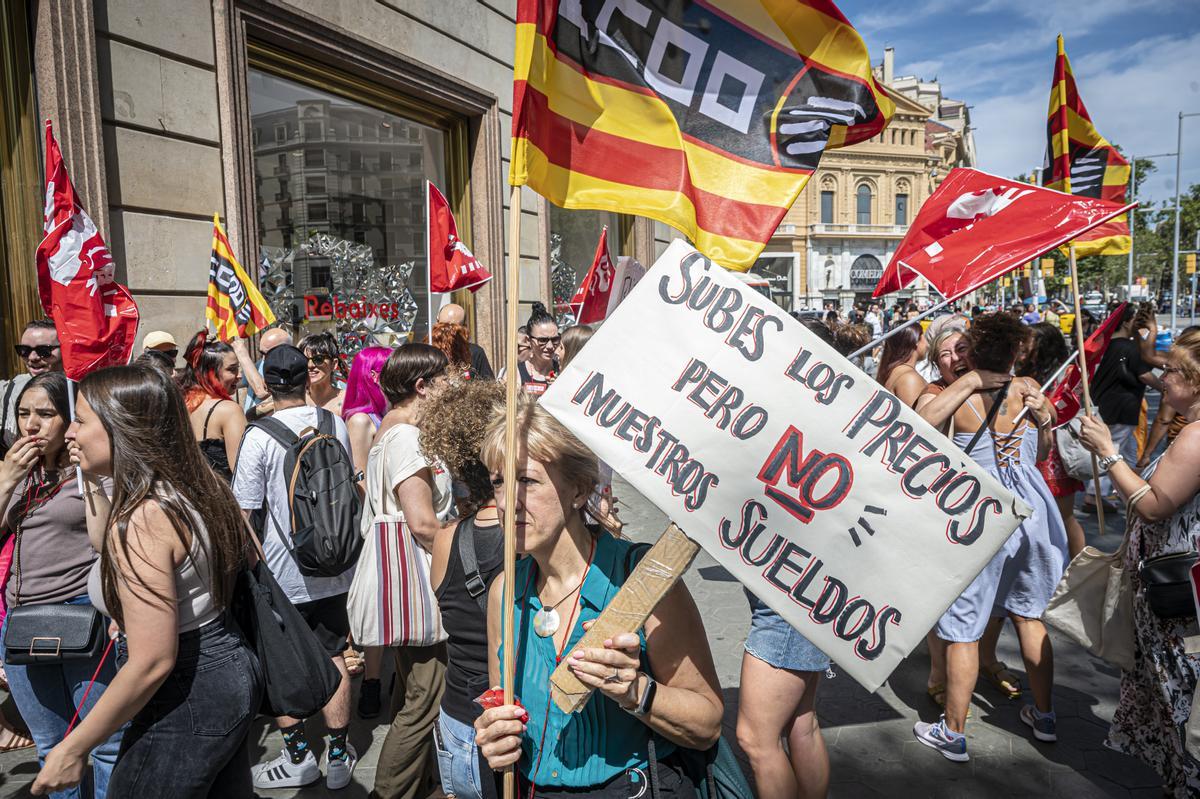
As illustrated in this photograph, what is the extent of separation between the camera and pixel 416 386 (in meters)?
3.69

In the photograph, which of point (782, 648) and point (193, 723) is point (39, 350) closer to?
point (193, 723)

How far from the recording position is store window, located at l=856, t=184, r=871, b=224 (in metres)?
64.7

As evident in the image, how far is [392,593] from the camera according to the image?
3.35 metres

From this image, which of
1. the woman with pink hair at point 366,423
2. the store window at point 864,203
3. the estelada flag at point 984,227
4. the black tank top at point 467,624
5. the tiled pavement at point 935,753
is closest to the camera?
the black tank top at point 467,624

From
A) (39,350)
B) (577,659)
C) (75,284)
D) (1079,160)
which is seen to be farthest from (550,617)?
(1079,160)

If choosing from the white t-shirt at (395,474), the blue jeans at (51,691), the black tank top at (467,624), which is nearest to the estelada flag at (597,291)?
the white t-shirt at (395,474)

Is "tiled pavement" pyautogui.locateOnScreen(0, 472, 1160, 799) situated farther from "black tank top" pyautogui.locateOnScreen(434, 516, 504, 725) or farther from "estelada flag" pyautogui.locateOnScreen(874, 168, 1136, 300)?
"estelada flag" pyautogui.locateOnScreen(874, 168, 1136, 300)

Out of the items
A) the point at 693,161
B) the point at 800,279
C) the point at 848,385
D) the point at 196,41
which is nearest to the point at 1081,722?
the point at 848,385

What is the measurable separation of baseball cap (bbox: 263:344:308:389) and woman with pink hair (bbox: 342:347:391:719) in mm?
516

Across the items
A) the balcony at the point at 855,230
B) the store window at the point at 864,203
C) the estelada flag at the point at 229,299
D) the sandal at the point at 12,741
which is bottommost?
the sandal at the point at 12,741

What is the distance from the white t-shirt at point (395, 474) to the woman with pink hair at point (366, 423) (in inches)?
15.0

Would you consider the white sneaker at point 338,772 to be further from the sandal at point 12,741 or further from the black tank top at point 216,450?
the black tank top at point 216,450

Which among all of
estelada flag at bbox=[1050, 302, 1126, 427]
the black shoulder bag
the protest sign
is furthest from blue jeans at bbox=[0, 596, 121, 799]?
estelada flag at bbox=[1050, 302, 1126, 427]

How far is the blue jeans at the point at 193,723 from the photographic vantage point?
Result: 2186 mm
